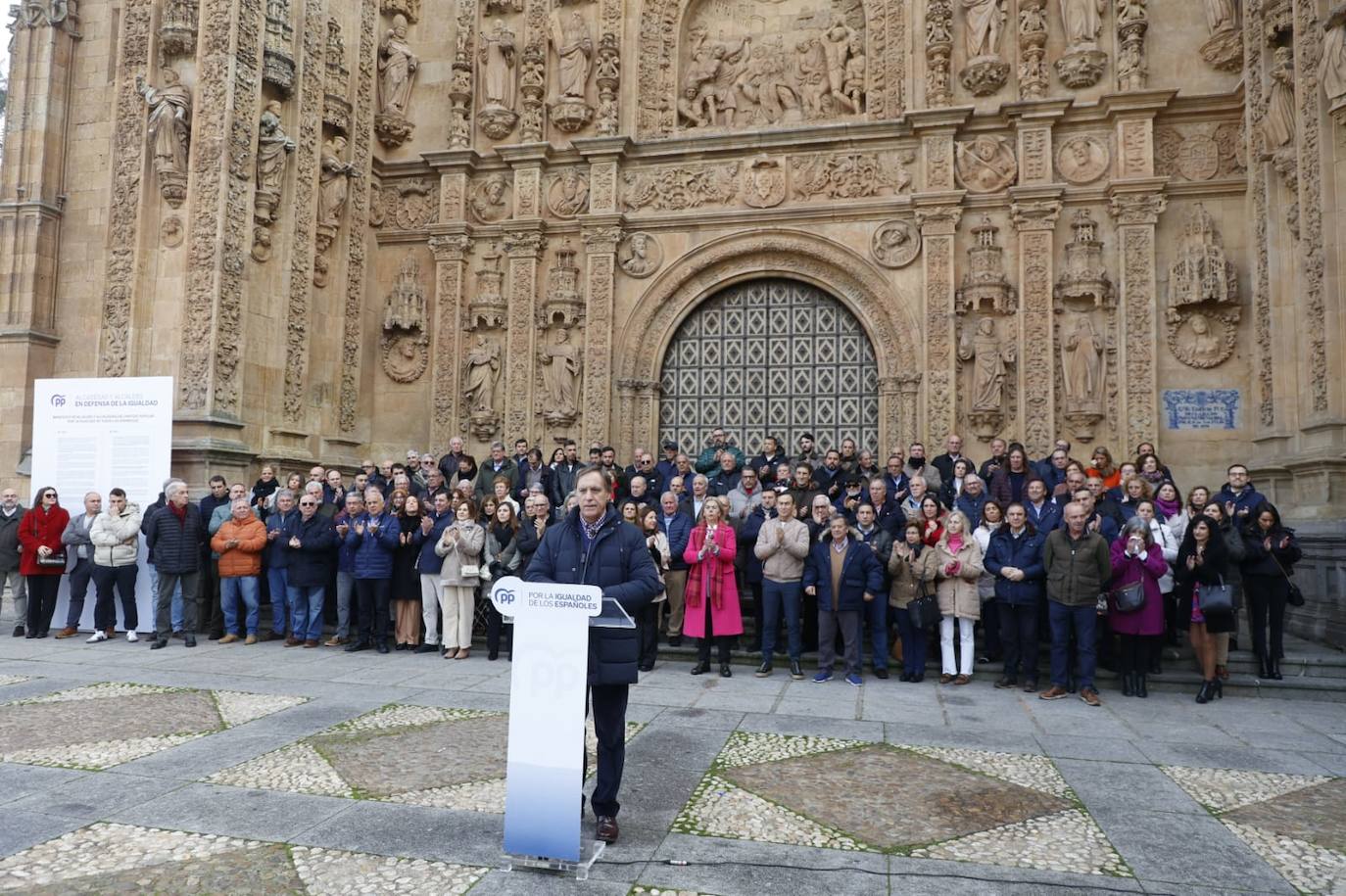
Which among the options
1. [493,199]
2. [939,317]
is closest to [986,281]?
[939,317]

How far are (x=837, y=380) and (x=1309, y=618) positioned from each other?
6.85 meters

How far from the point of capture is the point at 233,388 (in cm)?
1218

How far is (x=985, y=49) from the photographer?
1338 centimetres

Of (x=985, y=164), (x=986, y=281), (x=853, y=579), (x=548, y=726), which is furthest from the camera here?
(x=985, y=164)

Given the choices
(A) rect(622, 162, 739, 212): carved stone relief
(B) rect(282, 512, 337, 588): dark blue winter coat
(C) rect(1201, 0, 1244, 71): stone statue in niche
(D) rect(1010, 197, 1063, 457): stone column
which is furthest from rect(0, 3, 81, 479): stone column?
(C) rect(1201, 0, 1244, 71): stone statue in niche

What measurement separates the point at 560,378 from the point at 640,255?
2.39m

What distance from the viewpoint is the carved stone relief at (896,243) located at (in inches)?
534

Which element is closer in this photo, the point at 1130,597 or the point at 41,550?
the point at 1130,597

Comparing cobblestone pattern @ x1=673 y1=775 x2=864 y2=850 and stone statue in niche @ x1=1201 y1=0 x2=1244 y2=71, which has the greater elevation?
stone statue in niche @ x1=1201 y1=0 x2=1244 y2=71

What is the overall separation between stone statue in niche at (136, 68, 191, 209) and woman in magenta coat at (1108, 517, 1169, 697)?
489 inches

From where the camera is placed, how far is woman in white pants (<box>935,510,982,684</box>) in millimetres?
8320

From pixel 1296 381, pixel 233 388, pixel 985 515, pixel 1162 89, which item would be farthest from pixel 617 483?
pixel 1162 89

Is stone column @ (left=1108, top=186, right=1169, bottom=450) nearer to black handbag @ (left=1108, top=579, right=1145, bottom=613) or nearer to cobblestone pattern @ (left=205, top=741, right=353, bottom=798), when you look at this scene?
black handbag @ (left=1108, top=579, right=1145, bottom=613)

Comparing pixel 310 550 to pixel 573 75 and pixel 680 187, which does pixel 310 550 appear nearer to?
pixel 680 187
